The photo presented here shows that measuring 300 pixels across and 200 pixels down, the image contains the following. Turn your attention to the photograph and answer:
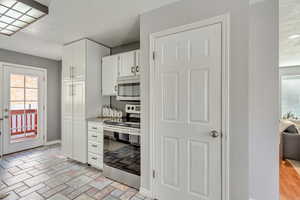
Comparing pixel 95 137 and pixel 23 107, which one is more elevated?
pixel 23 107

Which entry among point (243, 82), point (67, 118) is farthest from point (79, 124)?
point (243, 82)

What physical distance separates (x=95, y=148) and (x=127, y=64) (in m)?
1.66

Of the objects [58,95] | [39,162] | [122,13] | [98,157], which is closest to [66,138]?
[39,162]

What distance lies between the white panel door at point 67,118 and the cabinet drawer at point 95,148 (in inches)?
22.8

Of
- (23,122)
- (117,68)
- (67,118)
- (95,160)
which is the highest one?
(117,68)

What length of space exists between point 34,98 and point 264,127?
4.91 m

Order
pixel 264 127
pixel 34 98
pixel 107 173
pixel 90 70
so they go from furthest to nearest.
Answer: pixel 34 98 → pixel 90 70 → pixel 107 173 → pixel 264 127

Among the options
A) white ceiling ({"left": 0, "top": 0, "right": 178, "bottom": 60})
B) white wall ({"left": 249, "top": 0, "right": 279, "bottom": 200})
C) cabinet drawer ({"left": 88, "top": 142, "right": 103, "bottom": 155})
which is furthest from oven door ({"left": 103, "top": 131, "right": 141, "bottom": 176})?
white ceiling ({"left": 0, "top": 0, "right": 178, "bottom": 60})

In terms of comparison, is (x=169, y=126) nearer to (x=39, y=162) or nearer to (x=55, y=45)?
(x=39, y=162)

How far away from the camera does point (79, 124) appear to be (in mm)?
2766

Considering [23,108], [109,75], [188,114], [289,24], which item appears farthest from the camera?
[23,108]

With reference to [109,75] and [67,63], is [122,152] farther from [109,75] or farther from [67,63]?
[67,63]

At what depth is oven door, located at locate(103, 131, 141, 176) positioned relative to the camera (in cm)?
204

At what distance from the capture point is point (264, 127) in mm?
1593
